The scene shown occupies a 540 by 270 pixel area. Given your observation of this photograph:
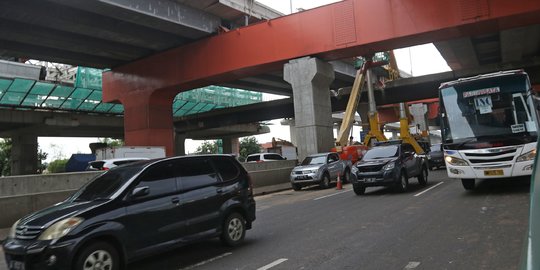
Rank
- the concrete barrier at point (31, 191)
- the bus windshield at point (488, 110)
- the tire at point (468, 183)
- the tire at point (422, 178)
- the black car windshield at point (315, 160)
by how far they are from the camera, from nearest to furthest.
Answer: the bus windshield at point (488, 110)
the concrete barrier at point (31, 191)
the tire at point (468, 183)
the tire at point (422, 178)
the black car windshield at point (315, 160)

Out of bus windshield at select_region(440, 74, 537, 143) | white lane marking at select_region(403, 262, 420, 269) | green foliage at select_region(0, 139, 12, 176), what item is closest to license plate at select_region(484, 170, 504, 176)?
bus windshield at select_region(440, 74, 537, 143)

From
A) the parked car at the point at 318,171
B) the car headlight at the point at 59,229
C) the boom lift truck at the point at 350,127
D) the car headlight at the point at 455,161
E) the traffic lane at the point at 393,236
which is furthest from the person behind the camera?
the boom lift truck at the point at 350,127

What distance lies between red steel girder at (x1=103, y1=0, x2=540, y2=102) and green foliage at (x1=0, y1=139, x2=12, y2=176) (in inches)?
1896

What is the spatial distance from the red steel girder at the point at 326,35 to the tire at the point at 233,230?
17.6m

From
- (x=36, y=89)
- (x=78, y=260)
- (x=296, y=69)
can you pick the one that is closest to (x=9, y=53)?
(x=36, y=89)

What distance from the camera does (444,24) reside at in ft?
71.0

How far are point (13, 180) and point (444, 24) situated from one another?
19494mm

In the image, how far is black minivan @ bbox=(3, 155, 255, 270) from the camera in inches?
220

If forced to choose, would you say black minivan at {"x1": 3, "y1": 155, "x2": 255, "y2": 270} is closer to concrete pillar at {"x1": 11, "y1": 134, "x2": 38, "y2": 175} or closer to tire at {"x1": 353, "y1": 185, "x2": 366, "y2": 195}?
tire at {"x1": 353, "y1": 185, "x2": 366, "y2": 195}

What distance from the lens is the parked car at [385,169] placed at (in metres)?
14.6

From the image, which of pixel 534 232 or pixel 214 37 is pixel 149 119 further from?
pixel 534 232

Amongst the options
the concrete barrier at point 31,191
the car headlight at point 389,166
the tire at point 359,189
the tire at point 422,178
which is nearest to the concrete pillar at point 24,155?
the concrete barrier at point 31,191

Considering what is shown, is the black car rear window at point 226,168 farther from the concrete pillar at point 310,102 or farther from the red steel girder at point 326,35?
the concrete pillar at point 310,102

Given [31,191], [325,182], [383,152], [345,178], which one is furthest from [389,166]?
[31,191]
